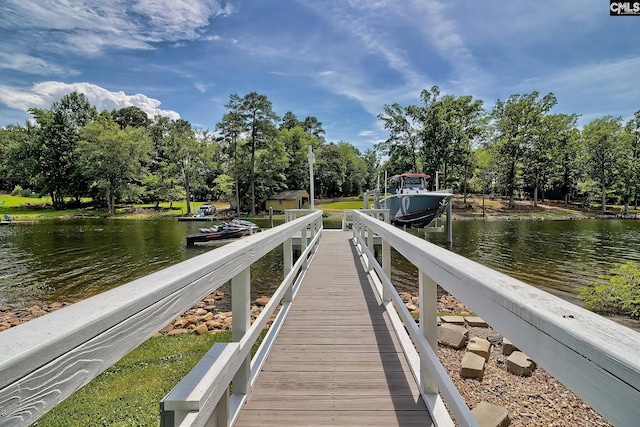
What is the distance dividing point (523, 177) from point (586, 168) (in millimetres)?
6354

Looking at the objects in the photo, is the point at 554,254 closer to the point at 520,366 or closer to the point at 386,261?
the point at 520,366

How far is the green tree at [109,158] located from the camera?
4009 cm

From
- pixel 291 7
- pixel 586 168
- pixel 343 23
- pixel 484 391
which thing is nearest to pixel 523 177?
pixel 586 168

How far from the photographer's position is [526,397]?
3518 mm

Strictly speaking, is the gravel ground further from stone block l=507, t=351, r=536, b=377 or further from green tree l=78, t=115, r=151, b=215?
green tree l=78, t=115, r=151, b=215

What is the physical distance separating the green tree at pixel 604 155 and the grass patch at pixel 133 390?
4433 centimetres

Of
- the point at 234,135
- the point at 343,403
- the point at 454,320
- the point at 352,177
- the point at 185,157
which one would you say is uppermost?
the point at 234,135

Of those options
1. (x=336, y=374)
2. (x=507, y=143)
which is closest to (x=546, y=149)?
(x=507, y=143)

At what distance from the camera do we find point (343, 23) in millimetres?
12664

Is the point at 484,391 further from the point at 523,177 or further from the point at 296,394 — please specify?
the point at 523,177

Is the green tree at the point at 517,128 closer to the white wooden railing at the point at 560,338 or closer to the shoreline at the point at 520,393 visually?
the shoreline at the point at 520,393

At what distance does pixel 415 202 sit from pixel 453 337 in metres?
16.1

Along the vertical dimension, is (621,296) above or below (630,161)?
below

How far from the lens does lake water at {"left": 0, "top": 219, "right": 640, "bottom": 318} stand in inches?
396
